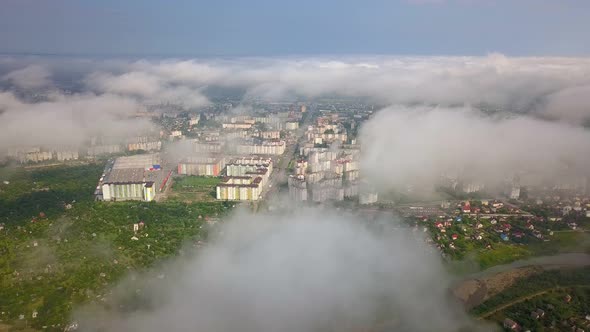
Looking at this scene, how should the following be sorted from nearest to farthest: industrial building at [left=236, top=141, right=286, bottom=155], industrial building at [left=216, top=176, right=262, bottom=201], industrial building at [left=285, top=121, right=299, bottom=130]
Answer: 1. industrial building at [left=216, top=176, right=262, bottom=201]
2. industrial building at [left=236, top=141, right=286, bottom=155]
3. industrial building at [left=285, top=121, right=299, bottom=130]

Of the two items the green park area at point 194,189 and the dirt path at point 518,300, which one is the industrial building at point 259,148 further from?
the dirt path at point 518,300

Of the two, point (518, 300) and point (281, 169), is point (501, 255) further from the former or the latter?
point (281, 169)

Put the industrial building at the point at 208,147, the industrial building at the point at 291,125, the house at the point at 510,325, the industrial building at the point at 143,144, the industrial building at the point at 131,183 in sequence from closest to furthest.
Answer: the house at the point at 510,325
the industrial building at the point at 131,183
the industrial building at the point at 208,147
the industrial building at the point at 143,144
the industrial building at the point at 291,125

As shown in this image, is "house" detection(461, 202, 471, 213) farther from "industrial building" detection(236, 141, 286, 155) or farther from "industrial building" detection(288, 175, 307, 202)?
"industrial building" detection(236, 141, 286, 155)

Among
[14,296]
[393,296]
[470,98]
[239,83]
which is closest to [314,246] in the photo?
[393,296]

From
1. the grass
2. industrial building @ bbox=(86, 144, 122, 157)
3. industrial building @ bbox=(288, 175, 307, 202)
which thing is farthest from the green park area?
the grass

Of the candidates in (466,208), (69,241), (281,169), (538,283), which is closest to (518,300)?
(538,283)

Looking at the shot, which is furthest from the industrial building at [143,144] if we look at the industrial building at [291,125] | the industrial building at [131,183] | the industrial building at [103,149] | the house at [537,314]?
the house at [537,314]
